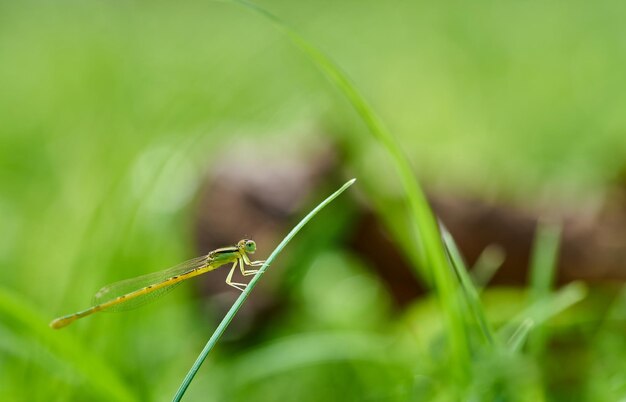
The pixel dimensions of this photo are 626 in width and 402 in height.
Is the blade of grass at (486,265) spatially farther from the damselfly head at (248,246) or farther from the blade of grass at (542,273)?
the damselfly head at (248,246)

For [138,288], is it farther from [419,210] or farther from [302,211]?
[302,211]

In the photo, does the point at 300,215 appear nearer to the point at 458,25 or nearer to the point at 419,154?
the point at 419,154

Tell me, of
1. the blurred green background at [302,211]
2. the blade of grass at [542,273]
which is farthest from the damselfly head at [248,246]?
the blade of grass at [542,273]

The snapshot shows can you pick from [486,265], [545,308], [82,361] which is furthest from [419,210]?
[486,265]

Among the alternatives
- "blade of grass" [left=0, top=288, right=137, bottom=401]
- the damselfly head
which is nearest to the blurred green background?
"blade of grass" [left=0, top=288, right=137, bottom=401]

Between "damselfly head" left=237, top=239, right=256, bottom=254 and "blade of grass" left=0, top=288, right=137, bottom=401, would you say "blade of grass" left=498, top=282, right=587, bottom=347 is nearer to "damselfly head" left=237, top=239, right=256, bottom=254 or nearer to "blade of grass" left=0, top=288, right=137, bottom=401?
"damselfly head" left=237, top=239, right=256, bottom=254
